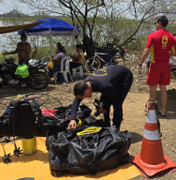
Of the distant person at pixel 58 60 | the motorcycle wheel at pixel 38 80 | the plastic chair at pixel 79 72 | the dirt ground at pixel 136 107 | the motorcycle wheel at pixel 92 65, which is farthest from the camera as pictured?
the motorcycle wheel at pixel 92 65

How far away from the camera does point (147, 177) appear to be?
2.21m

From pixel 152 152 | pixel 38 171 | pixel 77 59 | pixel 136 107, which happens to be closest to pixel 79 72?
pixel 77 59

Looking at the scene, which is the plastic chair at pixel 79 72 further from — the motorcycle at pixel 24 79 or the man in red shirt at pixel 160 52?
the man in red shirt at pixel 160 52

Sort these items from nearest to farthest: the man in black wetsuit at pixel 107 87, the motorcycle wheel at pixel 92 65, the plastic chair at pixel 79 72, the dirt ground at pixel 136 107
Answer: the man in black wetsuit at pixel 107 87, the dirt ground at pixel 136 107, the plastic chair at pixel 79 72, the motorcycle wheel at pixel 92 65

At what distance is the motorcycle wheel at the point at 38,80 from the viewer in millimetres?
6363

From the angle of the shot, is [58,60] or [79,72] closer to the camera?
[58,60]

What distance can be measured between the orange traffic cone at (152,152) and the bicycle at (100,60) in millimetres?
7140

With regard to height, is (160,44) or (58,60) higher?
(160,44)

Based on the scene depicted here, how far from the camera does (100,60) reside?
31.0 ft

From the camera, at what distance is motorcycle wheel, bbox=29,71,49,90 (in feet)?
20.9

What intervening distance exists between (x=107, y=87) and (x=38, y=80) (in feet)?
14.8

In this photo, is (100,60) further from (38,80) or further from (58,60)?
(38,80)

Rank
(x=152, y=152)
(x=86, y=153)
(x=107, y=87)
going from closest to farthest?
(x=86, y=153), (x=152, y=152), (x=107, y=87)

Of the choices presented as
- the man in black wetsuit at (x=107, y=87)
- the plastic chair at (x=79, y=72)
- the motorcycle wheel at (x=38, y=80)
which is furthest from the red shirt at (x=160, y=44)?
the plastic chair at (x=79, y=72)
